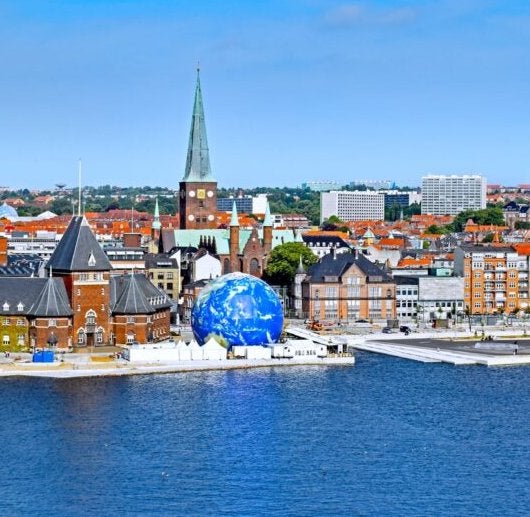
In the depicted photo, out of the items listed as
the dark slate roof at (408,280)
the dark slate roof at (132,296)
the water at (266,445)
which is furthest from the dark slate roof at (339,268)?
the water at (266,445)

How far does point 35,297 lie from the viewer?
63000 mm

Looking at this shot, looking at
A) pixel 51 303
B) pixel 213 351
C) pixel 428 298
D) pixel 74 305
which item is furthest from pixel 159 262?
A: pixel 213 351

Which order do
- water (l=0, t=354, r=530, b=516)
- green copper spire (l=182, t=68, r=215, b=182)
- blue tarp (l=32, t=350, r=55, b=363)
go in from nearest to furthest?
water (l=0, t=354, r=530, b=516), blue tarp (l=32, t=350, r=55, b=363), green copper spire (l=182, t=68, r=215, b=182)

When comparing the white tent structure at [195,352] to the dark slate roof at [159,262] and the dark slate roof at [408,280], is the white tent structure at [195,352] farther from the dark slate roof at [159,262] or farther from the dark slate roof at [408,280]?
the dark slate roof at [159,262]

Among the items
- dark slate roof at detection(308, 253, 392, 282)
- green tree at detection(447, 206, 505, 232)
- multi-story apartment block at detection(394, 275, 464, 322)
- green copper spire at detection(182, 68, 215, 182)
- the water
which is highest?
green copper spire at detection(182, 68, 215, 182)

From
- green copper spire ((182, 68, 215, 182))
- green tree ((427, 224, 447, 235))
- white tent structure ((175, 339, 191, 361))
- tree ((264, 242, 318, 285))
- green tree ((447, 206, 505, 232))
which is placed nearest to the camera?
white tent structure ((175, 339, 191, 361))

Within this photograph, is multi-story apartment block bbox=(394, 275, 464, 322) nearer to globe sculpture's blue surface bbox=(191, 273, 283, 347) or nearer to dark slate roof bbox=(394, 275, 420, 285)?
dark slate roof bbox=(394, 275, 420, 285)

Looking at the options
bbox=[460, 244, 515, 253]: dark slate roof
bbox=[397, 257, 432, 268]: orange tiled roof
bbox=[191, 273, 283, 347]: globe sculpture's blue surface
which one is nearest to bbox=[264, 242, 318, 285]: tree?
bbox=[397, 257, 432, 268]: orange tiled roof

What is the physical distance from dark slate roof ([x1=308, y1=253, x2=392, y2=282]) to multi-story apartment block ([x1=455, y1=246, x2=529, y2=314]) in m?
7.39

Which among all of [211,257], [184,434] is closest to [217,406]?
[184,434]

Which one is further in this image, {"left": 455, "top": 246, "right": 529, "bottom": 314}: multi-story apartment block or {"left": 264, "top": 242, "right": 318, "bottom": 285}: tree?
{"left": 264, "top": 242, "right": 318, "bottom": 285}: tree

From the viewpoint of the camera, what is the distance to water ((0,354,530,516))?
35656mm

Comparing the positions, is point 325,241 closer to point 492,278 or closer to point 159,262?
point 492,278

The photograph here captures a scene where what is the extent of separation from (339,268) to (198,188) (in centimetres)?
2286
